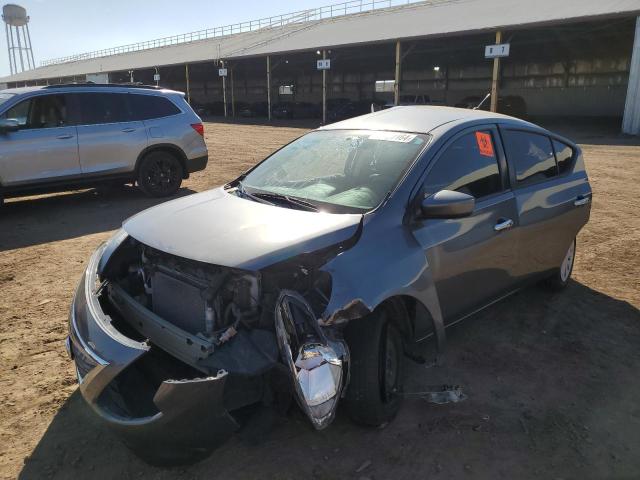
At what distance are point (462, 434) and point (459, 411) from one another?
8.5 inches

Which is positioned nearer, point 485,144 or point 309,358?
point 309,358

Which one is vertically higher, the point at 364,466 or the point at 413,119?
the point at 413,119

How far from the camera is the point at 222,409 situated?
217 centimetres

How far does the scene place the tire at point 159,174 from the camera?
8.84 m

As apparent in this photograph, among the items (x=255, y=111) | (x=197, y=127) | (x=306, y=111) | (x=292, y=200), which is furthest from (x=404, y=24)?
(x=292, y=200)

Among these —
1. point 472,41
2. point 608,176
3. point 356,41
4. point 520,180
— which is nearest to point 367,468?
point 520,180

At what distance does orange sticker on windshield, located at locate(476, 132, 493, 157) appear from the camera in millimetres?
3650

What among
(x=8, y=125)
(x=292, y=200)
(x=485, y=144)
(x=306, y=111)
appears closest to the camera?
(x=292, y=200)

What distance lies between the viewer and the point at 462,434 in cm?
285

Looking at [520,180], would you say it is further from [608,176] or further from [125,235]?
[608,176]

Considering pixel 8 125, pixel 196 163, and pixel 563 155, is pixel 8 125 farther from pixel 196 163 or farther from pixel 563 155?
pixel 563 155

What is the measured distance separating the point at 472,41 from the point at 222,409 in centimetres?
3211

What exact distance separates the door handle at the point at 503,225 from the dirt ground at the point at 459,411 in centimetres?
91

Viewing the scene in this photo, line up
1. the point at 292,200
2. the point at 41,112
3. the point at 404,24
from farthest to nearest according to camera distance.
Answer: the point at 404,24 → the point at 41,112 → the point at 292,200
